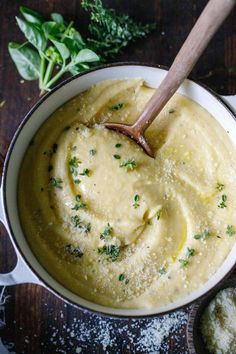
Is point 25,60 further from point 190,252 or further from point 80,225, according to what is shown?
point 190,252

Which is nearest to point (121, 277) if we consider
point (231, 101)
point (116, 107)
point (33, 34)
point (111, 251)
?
point (111, 251)

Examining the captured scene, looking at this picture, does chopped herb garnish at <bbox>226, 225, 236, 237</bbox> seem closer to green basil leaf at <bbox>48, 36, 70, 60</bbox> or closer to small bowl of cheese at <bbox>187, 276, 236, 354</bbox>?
small bowl of cheese at <bbox>187, 276, 236, 354</bbox>

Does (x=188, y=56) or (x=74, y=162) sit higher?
(x=188, y=56)

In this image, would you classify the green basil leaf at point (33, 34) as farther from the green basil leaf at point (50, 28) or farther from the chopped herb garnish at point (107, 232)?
the chopped herb garnish at point (107, 232)

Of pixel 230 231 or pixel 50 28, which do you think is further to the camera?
pixel 50 28

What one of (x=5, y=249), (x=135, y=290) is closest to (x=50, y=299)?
(x=5, y=249)

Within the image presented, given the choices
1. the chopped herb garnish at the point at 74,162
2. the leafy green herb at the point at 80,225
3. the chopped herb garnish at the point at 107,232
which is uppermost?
the chopped herb garnish at the point at 74,162

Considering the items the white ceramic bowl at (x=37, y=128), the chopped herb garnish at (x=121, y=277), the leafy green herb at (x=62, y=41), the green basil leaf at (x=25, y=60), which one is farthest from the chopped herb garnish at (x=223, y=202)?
the green basil leaf at (x=25, y=60)

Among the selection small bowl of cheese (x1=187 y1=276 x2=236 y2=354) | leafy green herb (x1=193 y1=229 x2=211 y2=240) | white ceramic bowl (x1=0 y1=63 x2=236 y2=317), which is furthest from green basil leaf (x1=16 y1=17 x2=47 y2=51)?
small bowl of cheese (x1=187 y1=276 x2=236 y2=354)
